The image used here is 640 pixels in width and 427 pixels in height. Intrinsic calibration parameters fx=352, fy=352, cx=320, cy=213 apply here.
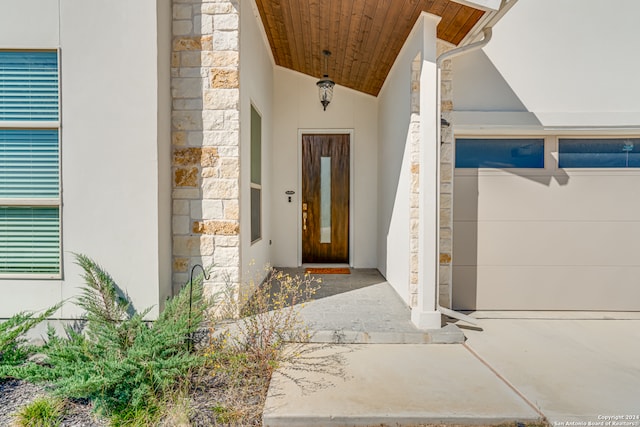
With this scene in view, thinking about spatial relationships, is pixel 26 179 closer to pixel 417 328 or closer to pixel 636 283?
pixel 417 328

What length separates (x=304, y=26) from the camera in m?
4.11

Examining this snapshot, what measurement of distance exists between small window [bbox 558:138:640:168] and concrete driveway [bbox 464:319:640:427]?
1.76 m

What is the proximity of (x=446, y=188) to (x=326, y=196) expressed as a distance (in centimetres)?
247

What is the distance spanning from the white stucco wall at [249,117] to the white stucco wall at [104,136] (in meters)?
0.81

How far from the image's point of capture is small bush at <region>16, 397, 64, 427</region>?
2.04 m

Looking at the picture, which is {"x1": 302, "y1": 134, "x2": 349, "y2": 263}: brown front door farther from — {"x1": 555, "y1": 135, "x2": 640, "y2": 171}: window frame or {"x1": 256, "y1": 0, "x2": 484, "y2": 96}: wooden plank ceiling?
{"x1": 555, "y1": 135, "x2": 640, "y2": 171}: window frame

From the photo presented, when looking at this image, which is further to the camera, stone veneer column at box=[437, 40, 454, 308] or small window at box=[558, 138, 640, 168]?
small window at box=[558, 138, 640, 168]

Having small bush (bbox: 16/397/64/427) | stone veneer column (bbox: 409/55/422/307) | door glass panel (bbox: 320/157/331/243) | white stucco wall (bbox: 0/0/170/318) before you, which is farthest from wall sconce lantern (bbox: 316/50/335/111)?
small bush (bbox: 16/397/64/427)

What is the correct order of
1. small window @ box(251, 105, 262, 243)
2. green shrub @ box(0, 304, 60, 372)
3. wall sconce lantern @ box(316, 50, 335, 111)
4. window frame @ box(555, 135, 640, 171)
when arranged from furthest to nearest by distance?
1. wall sconce lantern @ box(316, 50, 335, 111)
2. small window @ box(251, 105, 262, 243)
3. window frame @ box(555, 135, 640, 171)
4. green shrub @ box(0, 304, 60, 372)

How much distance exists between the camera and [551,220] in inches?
160

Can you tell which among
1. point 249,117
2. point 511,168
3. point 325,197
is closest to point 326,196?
point 325,197

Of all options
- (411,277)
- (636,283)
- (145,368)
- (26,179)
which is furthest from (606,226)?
(26,179)

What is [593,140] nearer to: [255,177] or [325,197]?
[325,197]

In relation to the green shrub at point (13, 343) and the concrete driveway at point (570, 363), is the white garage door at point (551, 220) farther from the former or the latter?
the green shrub at point (13, 343)
